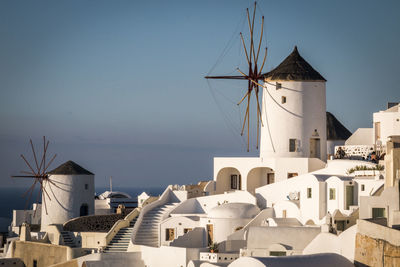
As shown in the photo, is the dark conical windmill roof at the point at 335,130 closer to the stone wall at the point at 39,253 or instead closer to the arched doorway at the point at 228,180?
the arched doorway at the point at 228,180

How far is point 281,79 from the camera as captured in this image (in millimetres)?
39406

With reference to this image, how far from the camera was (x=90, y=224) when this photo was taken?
39.7 metres

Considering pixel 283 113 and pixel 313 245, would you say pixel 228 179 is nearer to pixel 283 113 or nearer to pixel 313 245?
pixel 283 113

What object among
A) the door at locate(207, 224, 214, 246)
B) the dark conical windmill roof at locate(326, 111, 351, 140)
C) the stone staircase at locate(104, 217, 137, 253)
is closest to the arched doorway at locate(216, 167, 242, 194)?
the stone staircase at locate(104, 217, 137, 253)

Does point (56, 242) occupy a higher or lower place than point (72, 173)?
lower

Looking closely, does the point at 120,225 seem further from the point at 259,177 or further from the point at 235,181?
the point at 259,177

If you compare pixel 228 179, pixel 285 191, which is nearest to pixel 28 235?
pixel 228 179

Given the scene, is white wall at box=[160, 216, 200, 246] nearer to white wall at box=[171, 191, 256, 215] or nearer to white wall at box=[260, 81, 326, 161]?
white wall at box=[171, 191, 256, 215]

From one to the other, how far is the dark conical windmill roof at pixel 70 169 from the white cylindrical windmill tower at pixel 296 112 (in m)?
8.60

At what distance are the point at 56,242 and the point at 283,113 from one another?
1093 centimetres

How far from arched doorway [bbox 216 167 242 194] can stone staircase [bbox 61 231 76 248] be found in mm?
6670

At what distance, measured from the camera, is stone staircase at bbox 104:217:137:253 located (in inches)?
1430

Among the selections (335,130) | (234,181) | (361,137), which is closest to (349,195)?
(361,137)

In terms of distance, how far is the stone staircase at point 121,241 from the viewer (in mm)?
36312
